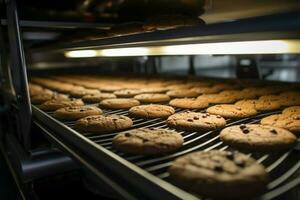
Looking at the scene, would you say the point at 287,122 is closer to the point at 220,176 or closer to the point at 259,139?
the point at 259,139

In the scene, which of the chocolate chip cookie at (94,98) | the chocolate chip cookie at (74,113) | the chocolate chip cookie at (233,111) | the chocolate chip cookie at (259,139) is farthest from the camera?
the chocolate chip cookie at (94,98)

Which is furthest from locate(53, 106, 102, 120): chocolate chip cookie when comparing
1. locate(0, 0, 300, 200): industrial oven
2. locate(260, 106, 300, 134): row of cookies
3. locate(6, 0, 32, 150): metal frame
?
locate(260, 106, 300, 134): row of cookies

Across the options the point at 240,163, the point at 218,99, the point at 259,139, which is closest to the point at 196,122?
the point at 259,139

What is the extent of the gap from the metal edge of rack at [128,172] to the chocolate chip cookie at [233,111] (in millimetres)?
869

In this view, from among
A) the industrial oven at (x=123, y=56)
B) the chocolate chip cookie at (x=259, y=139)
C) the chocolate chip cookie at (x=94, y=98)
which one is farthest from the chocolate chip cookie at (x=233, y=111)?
the chocolate chip cookie at (x=94, y=98)

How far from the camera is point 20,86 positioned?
207 cm

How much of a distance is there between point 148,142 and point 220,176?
42cm

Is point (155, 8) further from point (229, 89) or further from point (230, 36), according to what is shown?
point (230, 36)

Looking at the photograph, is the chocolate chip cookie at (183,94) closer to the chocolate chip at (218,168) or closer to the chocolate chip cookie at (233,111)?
the chocolate chip cookie at (233,111)

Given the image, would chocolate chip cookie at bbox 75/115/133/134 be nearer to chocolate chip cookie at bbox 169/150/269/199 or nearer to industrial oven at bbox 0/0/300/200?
industrial oven at bbox 0/0/300/200

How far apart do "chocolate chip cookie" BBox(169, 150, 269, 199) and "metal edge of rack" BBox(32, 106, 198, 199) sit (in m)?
0.05

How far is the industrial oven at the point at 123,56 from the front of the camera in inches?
37.4

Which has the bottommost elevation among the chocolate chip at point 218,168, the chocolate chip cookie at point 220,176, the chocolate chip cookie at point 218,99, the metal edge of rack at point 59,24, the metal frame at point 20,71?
the chocolate chip cookie at point 220,176

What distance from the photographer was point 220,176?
0.89 meters
